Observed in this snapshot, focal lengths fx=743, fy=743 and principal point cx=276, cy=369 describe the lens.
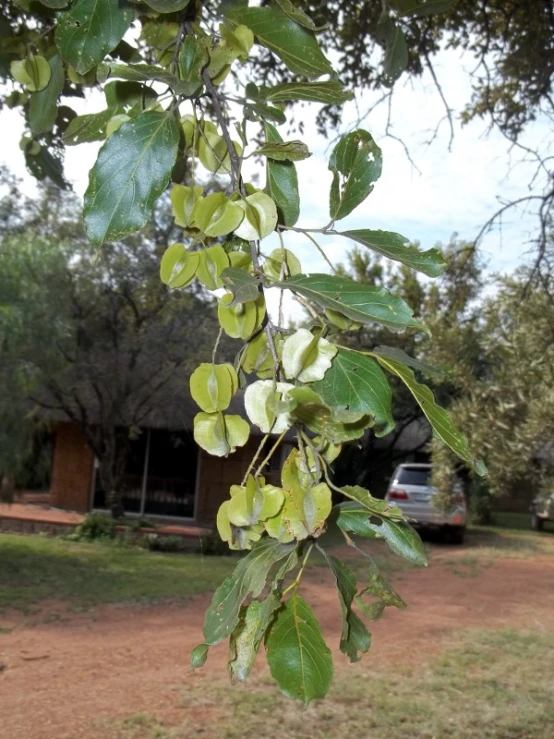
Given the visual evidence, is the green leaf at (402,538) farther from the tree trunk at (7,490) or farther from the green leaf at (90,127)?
the tree trunk at (7,490)

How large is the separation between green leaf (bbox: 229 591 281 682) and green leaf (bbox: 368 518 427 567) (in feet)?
0.50

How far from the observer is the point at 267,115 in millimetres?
906

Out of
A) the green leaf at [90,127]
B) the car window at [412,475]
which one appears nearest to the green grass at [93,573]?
the car window at [412,475]

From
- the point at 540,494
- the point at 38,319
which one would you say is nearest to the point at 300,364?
the point at 540,494

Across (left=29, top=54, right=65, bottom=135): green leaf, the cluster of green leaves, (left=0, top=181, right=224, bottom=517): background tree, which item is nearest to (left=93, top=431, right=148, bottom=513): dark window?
(left=0, top=181, right=224, bottom=517): background tree

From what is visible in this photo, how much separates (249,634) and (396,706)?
461 centimetres

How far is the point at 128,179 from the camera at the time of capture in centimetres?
83

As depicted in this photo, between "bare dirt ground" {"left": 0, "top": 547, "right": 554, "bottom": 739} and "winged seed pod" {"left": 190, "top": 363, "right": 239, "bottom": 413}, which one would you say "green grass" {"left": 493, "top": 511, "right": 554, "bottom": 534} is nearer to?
"bare dirt ground" {"left": 0, "top": 547, "right": 554, "bottom": 739}

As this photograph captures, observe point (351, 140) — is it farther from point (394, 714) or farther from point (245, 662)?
point (394, 714)

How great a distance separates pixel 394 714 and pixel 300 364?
4620 millimetres

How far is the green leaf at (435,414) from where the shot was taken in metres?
0.77

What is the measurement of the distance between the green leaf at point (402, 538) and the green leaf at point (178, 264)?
361 millimetres

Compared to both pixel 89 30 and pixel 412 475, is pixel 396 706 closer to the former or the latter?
pixel 89 30

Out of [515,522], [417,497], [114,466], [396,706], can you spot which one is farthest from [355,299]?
[515,522]
